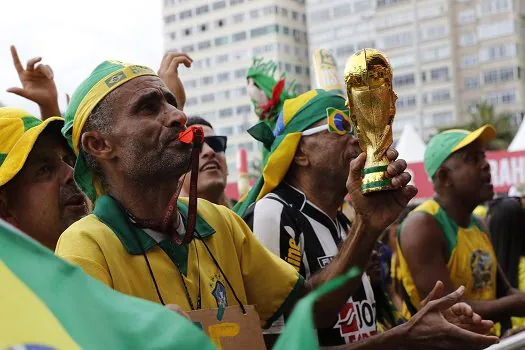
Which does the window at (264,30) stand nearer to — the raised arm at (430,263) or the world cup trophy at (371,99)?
the raised arm at (430,263)

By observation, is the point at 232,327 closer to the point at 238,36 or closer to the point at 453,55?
the point at 453,55

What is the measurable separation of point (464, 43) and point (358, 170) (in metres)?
65.9

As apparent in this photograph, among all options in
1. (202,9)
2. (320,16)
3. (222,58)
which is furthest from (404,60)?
(202,9)

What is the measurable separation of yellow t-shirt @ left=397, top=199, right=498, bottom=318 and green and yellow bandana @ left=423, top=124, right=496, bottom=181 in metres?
0.33

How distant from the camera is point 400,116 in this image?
217 feet

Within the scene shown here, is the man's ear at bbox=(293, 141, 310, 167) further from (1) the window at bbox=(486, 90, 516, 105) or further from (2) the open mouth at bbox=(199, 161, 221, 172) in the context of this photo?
(1) the window at bbox=(486, 90, 516, 105)

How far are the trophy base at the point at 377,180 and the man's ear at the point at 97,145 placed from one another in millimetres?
778

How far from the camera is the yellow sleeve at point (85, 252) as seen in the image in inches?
80.3

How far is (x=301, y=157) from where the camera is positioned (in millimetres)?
3541

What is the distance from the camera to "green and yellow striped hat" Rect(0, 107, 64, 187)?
9.09ft

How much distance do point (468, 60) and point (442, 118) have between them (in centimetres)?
534

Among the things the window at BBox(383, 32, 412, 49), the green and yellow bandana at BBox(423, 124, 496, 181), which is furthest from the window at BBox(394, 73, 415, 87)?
the green and yellow bandana at BBox(423, 124, 496, 181)

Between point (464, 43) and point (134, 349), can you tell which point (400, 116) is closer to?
point (464, 43)

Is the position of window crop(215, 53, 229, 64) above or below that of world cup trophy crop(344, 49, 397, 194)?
above
